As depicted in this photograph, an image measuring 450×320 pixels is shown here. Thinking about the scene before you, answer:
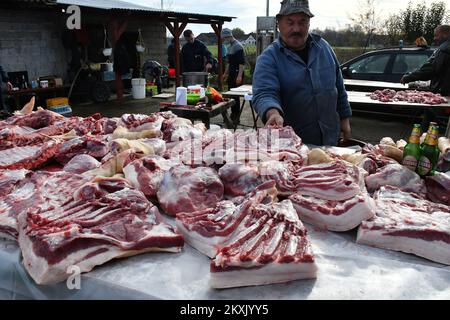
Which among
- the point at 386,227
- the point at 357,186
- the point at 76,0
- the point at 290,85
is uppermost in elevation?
the point at 76,0

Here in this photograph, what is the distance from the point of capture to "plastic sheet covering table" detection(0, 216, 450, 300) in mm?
1504

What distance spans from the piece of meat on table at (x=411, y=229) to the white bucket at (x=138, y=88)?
12.3m

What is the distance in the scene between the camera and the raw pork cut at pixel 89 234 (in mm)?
1593

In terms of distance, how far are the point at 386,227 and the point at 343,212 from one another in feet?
0.71

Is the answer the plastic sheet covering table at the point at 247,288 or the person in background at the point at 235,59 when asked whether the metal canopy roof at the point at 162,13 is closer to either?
the person in background at the point at 235,59

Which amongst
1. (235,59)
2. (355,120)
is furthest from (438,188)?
(235,59)

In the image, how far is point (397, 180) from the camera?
7.38 ft

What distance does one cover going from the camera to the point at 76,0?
1227cm

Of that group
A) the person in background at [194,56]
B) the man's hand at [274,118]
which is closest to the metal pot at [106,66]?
the person in background at [194,56]

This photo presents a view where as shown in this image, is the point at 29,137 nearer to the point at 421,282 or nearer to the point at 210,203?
the point at 210,203

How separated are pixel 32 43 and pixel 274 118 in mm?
10968

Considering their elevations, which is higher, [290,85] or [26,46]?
[26,46]

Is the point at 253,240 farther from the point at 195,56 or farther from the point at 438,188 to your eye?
the point at 195,56
